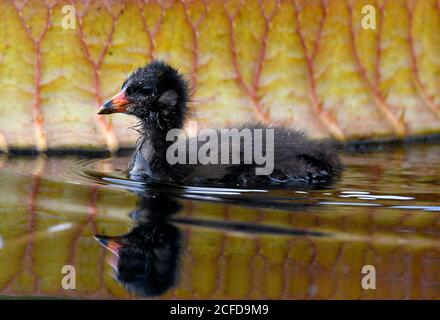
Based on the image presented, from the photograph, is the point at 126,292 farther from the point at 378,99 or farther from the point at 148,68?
the point at 378,99

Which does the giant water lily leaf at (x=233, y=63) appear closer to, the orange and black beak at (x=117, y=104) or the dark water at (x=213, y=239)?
the orange and black beak at (x=117, y=104)

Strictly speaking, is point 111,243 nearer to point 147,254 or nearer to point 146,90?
point 147,254

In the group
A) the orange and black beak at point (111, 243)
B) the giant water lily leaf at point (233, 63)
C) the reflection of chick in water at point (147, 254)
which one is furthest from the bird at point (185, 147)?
the orange and black beak at point (111, 243)

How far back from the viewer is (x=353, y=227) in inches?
136

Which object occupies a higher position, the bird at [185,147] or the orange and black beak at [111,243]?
the bird at [185,147]

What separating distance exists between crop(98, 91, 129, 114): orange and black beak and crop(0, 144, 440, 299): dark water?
483 mm

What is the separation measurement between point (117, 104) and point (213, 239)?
2242 mm

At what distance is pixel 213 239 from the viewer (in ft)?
10.3

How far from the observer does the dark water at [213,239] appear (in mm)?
2656

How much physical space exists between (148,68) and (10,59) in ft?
2.45

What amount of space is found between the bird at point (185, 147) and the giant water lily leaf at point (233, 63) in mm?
230

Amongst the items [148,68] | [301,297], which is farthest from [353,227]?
[148,68]

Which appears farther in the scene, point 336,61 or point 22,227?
point 336,61
